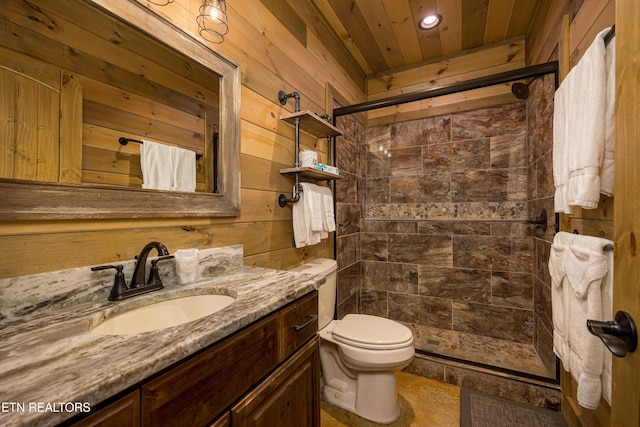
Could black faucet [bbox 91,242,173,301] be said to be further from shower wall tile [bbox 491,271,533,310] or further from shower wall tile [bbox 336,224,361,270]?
shower wall tile [bbox 491,271,533,310]

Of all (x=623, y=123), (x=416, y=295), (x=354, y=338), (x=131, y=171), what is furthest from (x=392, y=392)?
(x=131, y=171)

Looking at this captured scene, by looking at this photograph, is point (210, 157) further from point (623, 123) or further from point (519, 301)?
point (519, 301)

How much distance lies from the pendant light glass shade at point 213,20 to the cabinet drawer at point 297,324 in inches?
46.9

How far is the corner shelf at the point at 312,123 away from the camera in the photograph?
1.56m

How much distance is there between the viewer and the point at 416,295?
250cm

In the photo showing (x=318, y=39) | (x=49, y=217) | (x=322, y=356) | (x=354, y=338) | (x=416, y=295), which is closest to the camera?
(x=49, y=217)

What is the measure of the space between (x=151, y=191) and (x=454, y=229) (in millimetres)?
2341

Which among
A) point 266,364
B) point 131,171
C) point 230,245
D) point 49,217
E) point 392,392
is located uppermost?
point 131,171

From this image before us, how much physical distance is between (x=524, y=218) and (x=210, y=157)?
2423mm

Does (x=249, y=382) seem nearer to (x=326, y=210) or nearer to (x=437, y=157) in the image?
(x=326, y=210)

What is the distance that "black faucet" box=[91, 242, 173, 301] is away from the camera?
0.81 meters

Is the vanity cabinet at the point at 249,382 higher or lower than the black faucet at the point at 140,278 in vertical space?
lower

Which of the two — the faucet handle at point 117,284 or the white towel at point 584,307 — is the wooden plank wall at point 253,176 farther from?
the white towel at point 584,307

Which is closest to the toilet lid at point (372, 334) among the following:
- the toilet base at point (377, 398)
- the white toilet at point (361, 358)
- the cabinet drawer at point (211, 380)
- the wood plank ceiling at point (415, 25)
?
the white toilet at point (361, 358)
